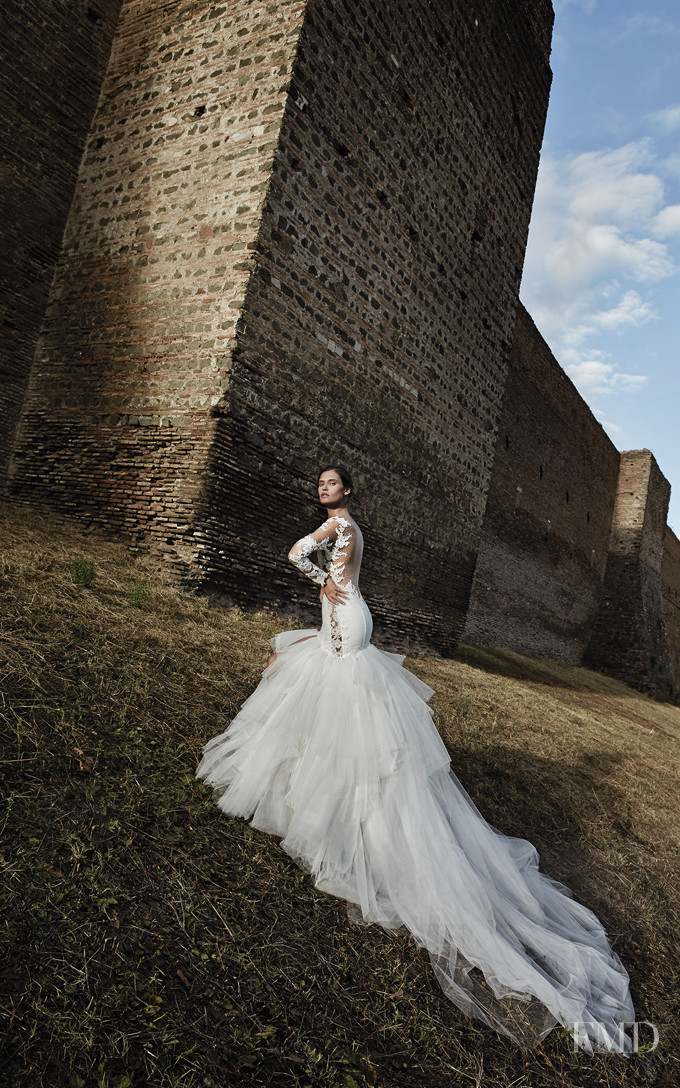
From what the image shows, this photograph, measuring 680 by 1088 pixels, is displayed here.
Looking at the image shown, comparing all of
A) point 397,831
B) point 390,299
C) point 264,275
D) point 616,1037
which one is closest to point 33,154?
point 264,275

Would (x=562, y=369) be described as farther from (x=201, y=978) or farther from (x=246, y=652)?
(x=201, y=978)

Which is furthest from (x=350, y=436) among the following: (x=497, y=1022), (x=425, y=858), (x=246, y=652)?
(x=497, y=1022)

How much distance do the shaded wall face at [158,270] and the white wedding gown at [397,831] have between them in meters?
3.11

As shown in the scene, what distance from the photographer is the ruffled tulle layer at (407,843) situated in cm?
225

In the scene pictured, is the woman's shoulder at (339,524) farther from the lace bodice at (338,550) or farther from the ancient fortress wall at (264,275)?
the ancient fortress wall at (264,275)

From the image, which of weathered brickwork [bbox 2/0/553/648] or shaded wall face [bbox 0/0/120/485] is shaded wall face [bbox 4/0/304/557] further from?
shaded wall face [bbox 0/0/120/485]

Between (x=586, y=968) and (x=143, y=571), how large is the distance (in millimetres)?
4476

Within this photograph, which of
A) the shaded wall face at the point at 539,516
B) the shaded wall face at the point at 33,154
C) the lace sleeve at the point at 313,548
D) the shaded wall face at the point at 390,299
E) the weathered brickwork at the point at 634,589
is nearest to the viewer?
the lace sleeve at the point at 313,548

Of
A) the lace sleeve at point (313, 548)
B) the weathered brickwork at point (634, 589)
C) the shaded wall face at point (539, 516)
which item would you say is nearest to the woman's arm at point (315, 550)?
the lace sleeve at point (313, 548)

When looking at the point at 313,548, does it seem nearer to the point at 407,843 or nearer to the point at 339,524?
the point at 339,524

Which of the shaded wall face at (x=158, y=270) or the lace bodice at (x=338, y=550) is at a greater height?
the shaded wall face at (x=158, y=270)

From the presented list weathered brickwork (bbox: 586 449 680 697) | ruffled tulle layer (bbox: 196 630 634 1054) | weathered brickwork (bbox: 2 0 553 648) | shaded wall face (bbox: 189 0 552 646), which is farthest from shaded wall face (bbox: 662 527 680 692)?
ruffled tulle layer (bbox: 196 630 634 1054)

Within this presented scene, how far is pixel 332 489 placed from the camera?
3.07 meters

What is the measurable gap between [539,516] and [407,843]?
15053 mm
